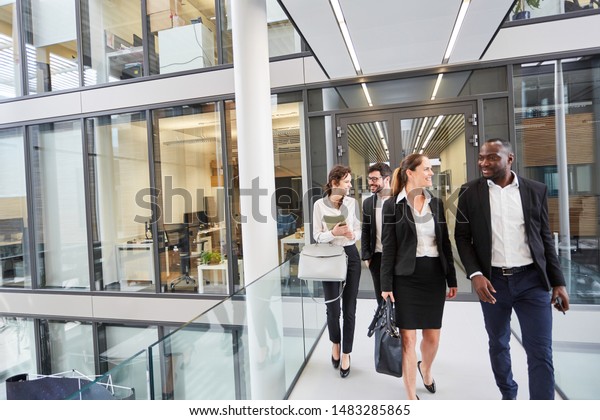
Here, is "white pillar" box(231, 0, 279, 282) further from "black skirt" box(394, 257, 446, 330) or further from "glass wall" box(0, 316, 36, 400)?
"glass wall" box(0, 316, 36, 400)

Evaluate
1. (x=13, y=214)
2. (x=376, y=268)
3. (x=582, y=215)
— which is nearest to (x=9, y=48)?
(x=13, y=214)

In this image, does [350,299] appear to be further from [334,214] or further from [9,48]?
[9,48]

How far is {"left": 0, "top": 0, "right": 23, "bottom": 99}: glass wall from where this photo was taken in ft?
22.7

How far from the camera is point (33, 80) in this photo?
267 inches

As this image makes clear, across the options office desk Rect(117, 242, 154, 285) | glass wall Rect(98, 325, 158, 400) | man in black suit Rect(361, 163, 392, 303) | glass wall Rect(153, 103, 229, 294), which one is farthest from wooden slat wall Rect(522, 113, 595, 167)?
glass wall Rect(98, 325, 158, 400)

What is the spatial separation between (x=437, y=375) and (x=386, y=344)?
733 millimetres

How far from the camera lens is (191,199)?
5945 millimetres

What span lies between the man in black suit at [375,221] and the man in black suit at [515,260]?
0.81 metres

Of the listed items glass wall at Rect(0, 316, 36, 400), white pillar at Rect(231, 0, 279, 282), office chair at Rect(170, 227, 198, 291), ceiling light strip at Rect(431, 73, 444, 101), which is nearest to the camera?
white pillar at Rect(231, 0, 279, 282)

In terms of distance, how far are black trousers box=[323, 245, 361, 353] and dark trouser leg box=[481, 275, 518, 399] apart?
3.23 ft

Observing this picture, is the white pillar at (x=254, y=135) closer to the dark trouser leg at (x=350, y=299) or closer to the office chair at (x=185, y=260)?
the dark trouser leg at (x=350, y=299)

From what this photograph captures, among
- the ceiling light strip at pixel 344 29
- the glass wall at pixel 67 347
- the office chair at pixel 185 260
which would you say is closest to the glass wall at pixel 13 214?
the glass wall at pixel 67 347

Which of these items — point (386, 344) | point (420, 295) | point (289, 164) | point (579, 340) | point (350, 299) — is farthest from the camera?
point (289, 164)

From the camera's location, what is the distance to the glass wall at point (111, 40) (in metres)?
6.22
